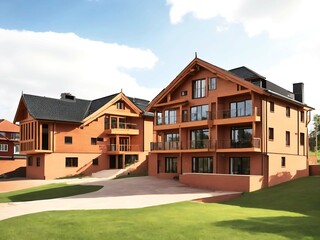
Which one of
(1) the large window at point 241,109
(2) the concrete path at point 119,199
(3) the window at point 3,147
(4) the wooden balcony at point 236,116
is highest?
(1) the large window at point 241,109

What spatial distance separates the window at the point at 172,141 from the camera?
117 feet

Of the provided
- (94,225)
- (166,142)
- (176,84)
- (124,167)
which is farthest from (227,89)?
(94,225)

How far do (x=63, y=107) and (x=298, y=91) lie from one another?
91.8 feet

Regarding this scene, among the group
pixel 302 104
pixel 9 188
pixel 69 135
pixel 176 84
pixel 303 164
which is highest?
pixel 176 84

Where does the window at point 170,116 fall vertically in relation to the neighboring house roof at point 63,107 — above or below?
below

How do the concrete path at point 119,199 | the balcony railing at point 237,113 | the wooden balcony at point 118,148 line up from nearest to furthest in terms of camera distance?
the concrete path at point 119,199, the balcony railing at point 237,113, the wooden balcony at point 118,148

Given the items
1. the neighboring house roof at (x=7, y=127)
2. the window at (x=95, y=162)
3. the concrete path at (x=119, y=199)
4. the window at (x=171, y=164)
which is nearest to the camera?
the concrete path at (x=119, y=199)

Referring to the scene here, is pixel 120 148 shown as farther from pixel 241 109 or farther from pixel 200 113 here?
pixel 241 109

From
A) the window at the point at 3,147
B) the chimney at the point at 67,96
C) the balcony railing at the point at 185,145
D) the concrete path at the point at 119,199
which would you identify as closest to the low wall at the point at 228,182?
the concrete path at the point at 119,199

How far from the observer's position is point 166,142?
36500mm

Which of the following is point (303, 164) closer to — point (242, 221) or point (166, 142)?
point (166, 142)

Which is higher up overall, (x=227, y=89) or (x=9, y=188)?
(x=227, y=89)

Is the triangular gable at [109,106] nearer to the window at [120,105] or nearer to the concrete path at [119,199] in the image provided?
the window at [120,105]

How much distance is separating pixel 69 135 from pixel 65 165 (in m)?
3.68
